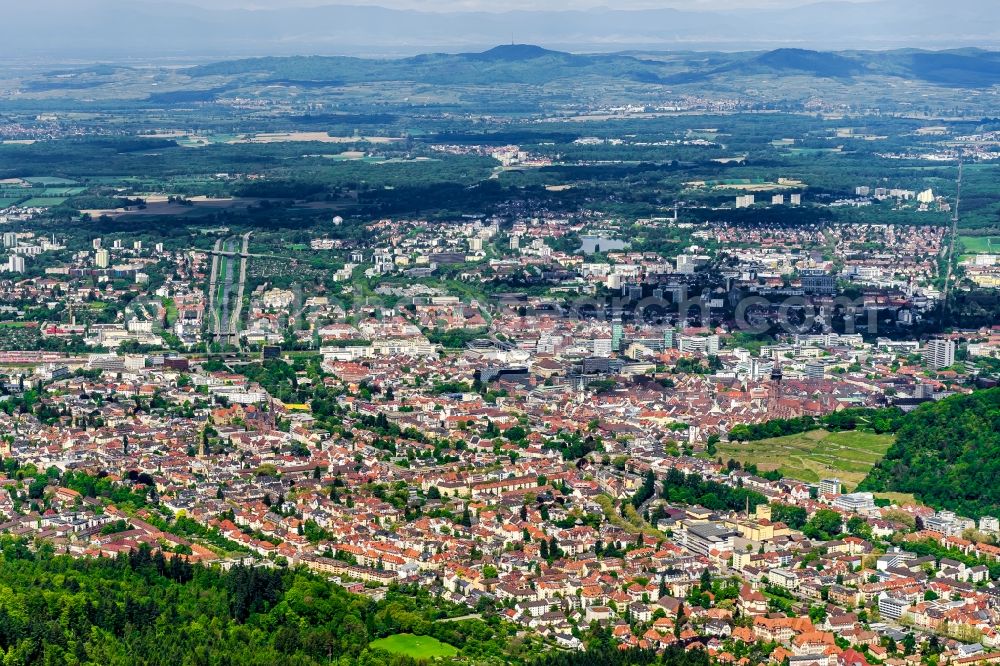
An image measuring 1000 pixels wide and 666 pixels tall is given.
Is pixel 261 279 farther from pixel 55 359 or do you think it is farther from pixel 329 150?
pixel 329 150

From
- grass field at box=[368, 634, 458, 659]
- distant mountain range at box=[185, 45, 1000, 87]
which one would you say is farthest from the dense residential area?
distant mountain range at box=[185, 45, 1000, 87]

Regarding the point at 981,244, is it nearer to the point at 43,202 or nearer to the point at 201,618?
the point at 43,202

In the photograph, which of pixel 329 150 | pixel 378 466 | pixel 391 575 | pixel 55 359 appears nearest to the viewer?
pixel 391 575

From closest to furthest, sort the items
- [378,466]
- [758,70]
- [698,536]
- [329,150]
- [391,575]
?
1. [391,575]
2. [698,536]
3. [378,466]
4. [329,150]
5. [758,70]

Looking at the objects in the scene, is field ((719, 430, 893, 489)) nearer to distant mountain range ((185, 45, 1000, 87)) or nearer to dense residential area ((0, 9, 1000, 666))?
dense residential area ((0, 9, 1000, 666))

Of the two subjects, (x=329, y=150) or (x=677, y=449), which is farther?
(x=329, y=150)

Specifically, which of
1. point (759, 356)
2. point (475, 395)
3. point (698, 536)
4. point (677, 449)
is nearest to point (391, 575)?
point (698, 536)
